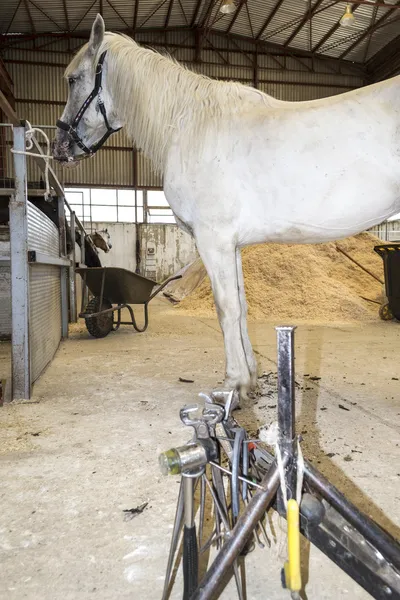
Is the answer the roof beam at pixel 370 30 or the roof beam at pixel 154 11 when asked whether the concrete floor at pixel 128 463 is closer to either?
the roof beam at pixel 370 30

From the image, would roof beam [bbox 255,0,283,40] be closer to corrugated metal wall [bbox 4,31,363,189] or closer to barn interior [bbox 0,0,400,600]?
corrugated metal wall [bbox 4,31,363,189]

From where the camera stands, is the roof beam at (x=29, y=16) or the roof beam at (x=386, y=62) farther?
the roof beam at (x=386, y=62)

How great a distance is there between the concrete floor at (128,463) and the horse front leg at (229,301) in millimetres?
238

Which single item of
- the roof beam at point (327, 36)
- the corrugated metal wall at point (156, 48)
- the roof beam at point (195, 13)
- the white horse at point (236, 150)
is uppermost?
the roof beam at point (195, 13)

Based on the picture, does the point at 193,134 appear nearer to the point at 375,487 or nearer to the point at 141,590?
the point at 375,487

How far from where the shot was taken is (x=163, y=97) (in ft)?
8.95

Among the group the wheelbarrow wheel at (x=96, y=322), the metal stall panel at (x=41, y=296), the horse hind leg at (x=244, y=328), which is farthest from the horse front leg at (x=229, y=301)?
the wheelbarrow wheel at (x=96, y=322)

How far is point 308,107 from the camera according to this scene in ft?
8.11

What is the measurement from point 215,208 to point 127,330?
13.2ft

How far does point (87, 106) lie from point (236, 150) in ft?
3.72

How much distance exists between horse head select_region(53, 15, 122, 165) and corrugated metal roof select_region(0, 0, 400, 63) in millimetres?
14391

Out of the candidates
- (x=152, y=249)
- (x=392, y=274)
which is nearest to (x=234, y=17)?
(x=152, y=249)

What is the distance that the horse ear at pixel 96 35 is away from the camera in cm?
269

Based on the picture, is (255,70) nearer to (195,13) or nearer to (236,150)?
(195,13)
